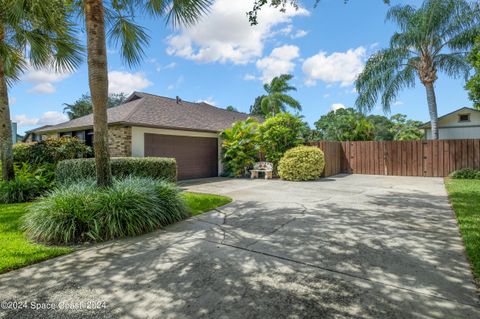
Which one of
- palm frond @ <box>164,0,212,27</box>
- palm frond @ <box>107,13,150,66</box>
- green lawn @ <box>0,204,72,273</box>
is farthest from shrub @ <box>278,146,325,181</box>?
green lawn @ <box>0,204,72,273</box>

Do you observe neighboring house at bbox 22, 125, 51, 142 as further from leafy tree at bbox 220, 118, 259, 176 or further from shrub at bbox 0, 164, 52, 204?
leafy tree at bbox 220, 118, 259, 176

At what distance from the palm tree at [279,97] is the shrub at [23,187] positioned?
69.9 feet

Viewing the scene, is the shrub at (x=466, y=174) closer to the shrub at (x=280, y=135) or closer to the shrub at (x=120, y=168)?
the shrub at (x=280, y=135)

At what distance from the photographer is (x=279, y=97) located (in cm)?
2677

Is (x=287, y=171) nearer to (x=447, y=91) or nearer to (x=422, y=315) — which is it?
(x=422, y=315)

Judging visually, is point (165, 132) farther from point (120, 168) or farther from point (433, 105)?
point (433, 105)

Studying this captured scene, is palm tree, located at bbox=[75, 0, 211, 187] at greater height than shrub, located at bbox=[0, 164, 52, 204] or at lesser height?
greater

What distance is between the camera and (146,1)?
19.6 feet

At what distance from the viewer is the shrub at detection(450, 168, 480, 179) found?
1162cm

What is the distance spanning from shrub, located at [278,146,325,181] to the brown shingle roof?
4389 millimetres

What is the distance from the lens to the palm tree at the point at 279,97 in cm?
2675

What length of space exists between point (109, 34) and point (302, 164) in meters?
8.78

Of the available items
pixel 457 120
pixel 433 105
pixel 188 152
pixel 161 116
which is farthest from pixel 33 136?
pixel 457 120

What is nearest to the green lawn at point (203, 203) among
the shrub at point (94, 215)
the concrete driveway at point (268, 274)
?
the concrete driveway at point (268, 274)
